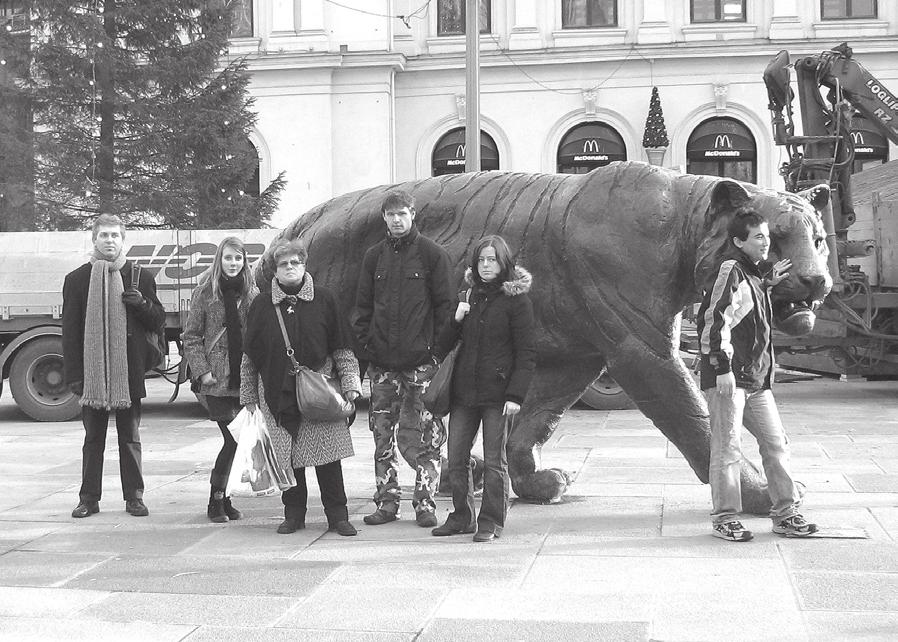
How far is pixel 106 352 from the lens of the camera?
7.02m

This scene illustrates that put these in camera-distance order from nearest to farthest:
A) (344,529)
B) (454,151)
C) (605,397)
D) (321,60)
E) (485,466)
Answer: (485,466)
(344,529)
(605,397)
(321,60)
(454,151)

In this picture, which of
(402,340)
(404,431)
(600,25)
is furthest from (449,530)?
(600,25)

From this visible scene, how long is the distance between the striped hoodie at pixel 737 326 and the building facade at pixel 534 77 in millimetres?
24164

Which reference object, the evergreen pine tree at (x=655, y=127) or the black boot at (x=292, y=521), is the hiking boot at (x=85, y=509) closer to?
the black boot at (x=292, y=521)

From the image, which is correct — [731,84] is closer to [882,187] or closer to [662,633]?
[882,187]

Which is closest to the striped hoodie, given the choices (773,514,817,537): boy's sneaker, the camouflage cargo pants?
(773,514,817,537): boy's sneaker

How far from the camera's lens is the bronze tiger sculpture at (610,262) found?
6512mm

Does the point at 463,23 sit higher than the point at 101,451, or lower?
higher

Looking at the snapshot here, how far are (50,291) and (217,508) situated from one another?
702 cm

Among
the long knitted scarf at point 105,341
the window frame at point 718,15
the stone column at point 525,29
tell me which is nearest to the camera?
the long knitted scarf at point 105,341

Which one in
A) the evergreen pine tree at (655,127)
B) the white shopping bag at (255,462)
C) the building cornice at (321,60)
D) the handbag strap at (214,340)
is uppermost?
the building cornice at (321,60)

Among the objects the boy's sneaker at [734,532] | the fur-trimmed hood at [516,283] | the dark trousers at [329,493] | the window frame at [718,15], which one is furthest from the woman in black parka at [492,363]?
the window frame at [718,15]

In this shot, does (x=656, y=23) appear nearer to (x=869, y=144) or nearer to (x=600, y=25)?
(x=600, y=25)

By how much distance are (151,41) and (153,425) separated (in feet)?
39.0
